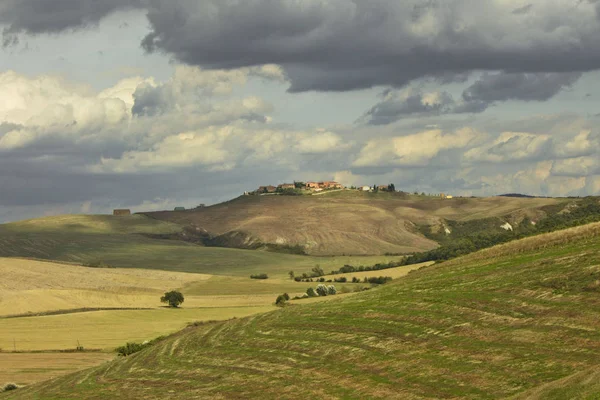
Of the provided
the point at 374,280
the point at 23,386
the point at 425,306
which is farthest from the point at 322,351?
the point at 374,280

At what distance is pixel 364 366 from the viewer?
47656 millimetres

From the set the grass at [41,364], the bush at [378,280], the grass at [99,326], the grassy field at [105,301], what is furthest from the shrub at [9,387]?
the bush at [378,280]

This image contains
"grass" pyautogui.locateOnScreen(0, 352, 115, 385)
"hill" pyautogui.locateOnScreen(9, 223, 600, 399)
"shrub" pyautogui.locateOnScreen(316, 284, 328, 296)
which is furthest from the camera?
"shrub" pyautogui.locateOnScreen(316, 284, 328, 296)

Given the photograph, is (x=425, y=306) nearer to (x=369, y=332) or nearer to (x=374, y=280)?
(x=369, y=332)

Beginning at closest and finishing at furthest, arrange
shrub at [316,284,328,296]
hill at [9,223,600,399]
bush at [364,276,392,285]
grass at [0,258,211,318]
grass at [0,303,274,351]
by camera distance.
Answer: hill at [9,223,600,399], grass at [0,303,274,351], grass at [0,258,211,318], shrub at [316,284,328,296], bush at [364,276,392,285]

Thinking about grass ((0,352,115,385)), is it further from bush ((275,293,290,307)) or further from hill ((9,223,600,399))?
bush ((275,293,290,307))

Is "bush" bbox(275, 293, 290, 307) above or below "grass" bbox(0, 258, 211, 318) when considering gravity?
below

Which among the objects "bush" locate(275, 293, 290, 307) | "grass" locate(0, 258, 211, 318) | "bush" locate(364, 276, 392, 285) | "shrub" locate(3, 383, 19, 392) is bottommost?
"shrub" locate(3, 383, 19, 392)

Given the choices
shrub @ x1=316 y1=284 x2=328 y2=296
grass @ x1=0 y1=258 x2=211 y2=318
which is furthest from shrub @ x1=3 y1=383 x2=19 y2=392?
shrub @ x1=316 y1=284 x2=328 y2=296

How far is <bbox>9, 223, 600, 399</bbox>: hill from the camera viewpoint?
40.5m

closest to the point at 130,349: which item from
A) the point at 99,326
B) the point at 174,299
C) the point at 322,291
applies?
the point at 99,326

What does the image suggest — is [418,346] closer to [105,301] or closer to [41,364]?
[41,364]

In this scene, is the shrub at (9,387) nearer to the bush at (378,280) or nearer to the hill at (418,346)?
the hill at (418,346)

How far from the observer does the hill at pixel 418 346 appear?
133 ft
